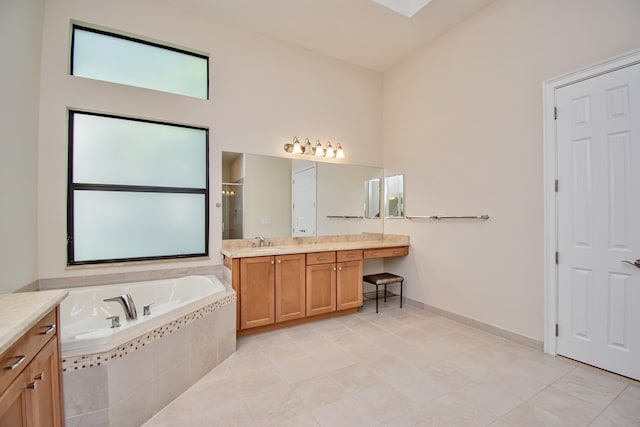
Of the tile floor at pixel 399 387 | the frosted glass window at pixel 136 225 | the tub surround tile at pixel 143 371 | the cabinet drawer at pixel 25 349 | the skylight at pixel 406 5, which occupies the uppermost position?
the skylight at pixel 406 5

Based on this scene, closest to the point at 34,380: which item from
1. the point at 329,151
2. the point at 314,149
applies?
the point at 314,149

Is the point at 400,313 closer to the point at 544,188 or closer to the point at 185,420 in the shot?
the point at 544,188

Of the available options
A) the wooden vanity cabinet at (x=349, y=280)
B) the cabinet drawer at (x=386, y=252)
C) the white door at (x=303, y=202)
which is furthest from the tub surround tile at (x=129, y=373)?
the cabinet drawer at (x=386, y=252)

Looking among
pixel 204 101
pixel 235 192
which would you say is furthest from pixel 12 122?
pixel 235 192

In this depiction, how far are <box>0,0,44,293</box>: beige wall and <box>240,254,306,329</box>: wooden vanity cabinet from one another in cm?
162

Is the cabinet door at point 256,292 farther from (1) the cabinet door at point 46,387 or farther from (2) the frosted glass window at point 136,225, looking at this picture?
(1) the cabinet door at point 46,387

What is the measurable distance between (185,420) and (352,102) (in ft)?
12.8

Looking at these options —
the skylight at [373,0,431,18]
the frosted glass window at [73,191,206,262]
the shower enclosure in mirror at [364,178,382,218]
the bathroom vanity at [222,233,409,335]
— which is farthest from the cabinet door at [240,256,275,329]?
the skylight at [373,0,431,18]

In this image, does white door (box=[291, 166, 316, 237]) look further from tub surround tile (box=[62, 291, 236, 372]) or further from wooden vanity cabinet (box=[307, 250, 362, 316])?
tub surround tile (box=[62, 291, 236, 372])

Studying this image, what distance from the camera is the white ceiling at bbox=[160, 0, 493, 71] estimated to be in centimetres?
292

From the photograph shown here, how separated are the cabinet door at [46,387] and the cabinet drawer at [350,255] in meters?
2.50

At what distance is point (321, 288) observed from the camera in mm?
3240

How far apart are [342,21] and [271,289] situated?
301 centimetres

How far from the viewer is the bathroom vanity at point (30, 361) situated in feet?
3.10
